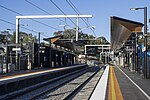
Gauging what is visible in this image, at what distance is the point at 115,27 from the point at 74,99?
19.5 m

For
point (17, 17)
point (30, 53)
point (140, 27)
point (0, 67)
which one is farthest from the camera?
point (30, 53)

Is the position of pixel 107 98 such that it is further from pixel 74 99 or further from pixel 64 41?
pixel 64 41

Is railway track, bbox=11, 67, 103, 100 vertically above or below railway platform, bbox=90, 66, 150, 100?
below

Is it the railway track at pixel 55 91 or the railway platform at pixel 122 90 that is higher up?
the railway platform at pixel 122 90

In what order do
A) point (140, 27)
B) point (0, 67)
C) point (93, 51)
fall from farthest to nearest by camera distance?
point (93, 51) → point (0, 67) → point (140, 27)

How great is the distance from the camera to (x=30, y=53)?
49156 mm

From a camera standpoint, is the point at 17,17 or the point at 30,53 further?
the point at 30,53

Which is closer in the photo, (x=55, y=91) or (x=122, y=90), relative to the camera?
(x=122, y=90)

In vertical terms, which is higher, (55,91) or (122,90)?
(122,90)

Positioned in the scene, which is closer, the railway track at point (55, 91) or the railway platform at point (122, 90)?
the railway platform at point (122, 90)

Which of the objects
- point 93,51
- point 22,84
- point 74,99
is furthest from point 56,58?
point 93,51

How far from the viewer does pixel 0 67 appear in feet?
119

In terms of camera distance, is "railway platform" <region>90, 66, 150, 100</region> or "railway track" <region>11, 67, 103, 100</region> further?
"railway track" <region>11, 67, 103, 100</region>

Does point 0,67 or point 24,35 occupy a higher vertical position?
point 24,35
